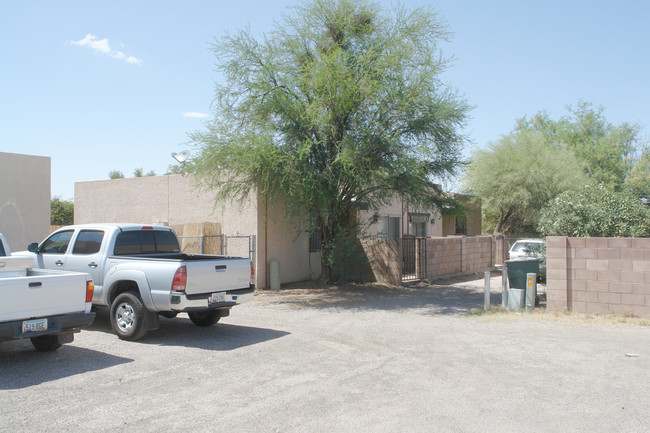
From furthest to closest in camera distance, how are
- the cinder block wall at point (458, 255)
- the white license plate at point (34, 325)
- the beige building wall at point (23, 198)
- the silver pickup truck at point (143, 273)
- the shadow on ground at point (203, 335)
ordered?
the cinder block wall at point (458, 255), the beige building wall at point (23, 198), the shadow on ground at point (203, 335), the silver pickup truck at point (143, 273), the white license plate at point (34, 325)

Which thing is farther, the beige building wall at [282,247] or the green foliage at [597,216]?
the beige building wall at [282,247]

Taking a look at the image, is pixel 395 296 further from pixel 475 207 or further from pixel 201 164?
pixel 475 207

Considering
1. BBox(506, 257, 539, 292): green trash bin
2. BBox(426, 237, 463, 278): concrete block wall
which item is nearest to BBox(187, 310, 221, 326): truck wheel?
BBox(506, 257, 539, 292): green trash bin

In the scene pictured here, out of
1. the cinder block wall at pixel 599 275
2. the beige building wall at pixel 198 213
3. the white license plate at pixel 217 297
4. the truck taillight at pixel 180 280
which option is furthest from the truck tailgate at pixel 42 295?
the cinder block wall at pixel 599 275

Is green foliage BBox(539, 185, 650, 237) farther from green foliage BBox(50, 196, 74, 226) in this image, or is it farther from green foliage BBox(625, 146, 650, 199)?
green foliage BBox(50, 196, 74, 226)

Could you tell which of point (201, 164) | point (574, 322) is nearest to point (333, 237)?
point (201, 164)

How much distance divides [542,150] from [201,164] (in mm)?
20977

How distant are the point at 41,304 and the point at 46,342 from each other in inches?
42.0

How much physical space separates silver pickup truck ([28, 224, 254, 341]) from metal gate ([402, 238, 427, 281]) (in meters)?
9.37

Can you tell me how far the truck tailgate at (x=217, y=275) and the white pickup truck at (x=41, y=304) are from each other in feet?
4.94

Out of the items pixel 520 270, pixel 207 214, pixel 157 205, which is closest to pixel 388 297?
pixel 520 270

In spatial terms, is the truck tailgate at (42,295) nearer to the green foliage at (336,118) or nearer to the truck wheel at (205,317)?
the truck wheel at (205,317)

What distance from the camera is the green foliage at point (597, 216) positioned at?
11.3 m

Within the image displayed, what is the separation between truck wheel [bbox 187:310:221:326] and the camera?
979 centimetres
